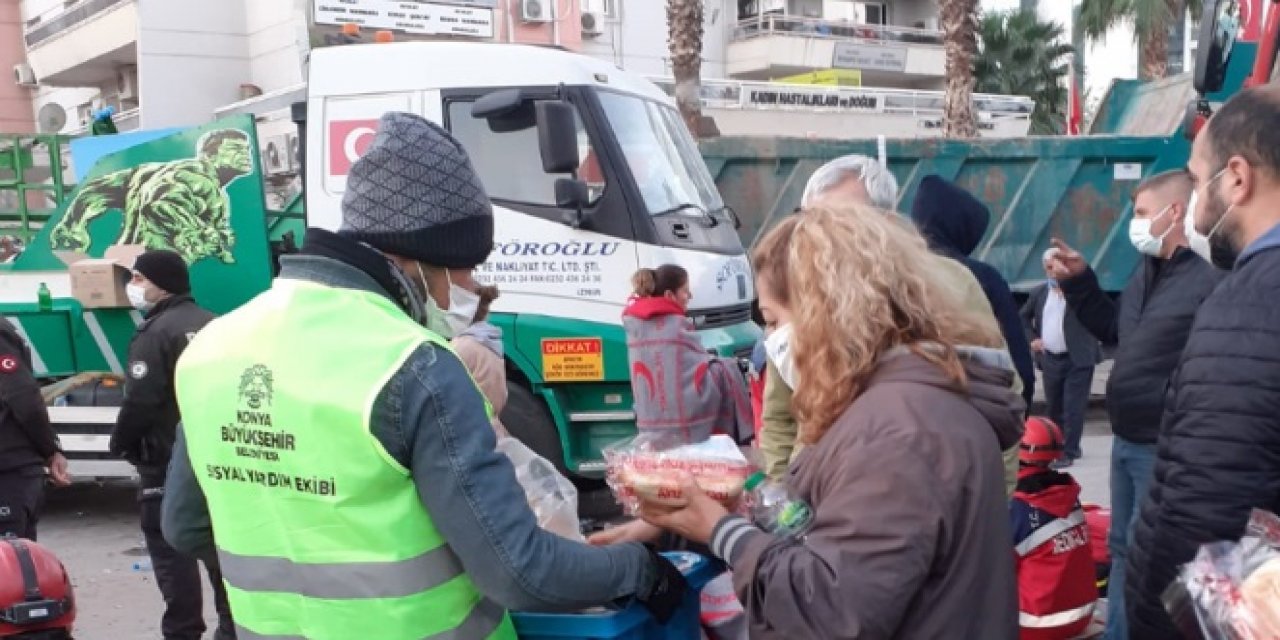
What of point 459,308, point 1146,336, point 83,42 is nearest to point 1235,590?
point 459,308

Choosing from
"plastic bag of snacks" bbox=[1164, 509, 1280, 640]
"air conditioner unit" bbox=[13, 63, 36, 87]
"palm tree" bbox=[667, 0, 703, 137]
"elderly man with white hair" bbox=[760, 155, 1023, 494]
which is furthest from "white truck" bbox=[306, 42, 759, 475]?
"air conditioner unit" bbox=[13, 63, 36, 87]

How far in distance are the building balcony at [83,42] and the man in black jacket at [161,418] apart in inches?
716

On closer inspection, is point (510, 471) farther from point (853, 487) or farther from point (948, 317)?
point (948, 317)

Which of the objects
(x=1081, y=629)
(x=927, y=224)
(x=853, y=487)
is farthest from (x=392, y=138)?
(x=1081, y=629)

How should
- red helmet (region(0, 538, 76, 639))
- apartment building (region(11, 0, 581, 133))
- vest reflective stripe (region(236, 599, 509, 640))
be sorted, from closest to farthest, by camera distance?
vest reflective stripe (region(236, 599, 509, 640)) < red helmet (region(0, 538, 76, 639)) < apartment building (region(11, 0, 581, 133))

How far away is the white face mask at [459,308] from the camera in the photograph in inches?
92.9

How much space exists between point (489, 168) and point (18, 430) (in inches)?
104

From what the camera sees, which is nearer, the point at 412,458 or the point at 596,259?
the point at 412,458

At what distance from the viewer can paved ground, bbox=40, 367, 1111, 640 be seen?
5.51 m

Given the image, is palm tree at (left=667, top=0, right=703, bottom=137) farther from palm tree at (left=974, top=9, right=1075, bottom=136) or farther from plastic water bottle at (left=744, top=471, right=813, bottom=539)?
palm tree at (left=974, top=9, right=1075, bottom=136)

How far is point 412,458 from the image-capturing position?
173 centimetres

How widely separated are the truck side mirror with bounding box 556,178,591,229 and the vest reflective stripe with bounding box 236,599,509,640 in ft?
13.7

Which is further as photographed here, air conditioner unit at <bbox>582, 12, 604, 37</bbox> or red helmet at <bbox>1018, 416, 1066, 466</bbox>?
air conditioner unit at <bbox>582, 12, 604, 37</bbox>

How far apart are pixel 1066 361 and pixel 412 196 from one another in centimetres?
708
